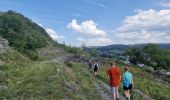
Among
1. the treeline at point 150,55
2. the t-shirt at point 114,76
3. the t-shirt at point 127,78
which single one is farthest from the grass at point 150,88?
the treeline at point 150,55

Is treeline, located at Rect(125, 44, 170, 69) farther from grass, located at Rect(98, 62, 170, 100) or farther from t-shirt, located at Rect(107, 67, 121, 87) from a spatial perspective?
t-shirt, located at Rect(107, 67, 121, 87)

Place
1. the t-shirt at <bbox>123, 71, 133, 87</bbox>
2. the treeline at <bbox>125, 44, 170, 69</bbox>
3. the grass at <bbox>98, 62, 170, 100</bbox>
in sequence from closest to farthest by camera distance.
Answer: the t-shirt at <bbox>123, 71, 133, 87</bbox> < the grass at <bbox>98, 62, 170, 100</bbox> < the treeline at <bbox>125, 44, 170, 69</bbox>

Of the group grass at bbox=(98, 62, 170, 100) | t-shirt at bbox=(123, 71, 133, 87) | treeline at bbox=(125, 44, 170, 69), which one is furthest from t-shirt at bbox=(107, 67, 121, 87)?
treeline at bbox=(125, 44, 170, 69)

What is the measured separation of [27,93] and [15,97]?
113 centimetres

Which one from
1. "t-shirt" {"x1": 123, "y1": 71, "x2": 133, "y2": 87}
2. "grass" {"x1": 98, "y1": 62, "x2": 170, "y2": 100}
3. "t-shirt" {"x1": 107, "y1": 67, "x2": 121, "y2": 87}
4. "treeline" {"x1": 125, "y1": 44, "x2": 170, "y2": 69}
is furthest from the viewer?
"treeline" {"x1": 125, "y1": 44, "x2": 170, "y2": 69}

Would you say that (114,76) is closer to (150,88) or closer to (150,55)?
(150,88)

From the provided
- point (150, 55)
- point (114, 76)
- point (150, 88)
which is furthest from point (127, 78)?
point (150, 55)

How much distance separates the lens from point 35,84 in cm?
2092

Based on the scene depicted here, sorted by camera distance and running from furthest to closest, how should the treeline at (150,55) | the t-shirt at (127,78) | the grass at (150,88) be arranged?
1. the treeline at (150,55)
2. the grass at (150,88)
3. the t-shirt at (127,78)

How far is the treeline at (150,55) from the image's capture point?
153087 mm

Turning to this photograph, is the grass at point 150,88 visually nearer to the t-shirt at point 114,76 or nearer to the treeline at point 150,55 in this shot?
the t-shirt at point 114,76

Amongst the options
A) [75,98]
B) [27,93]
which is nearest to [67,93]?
[75,98]

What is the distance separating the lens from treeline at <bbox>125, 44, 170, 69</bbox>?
15309 centimetres

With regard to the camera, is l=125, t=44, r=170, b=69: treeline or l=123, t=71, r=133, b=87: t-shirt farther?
l=125, t=44, r=170, b=69: treeline
